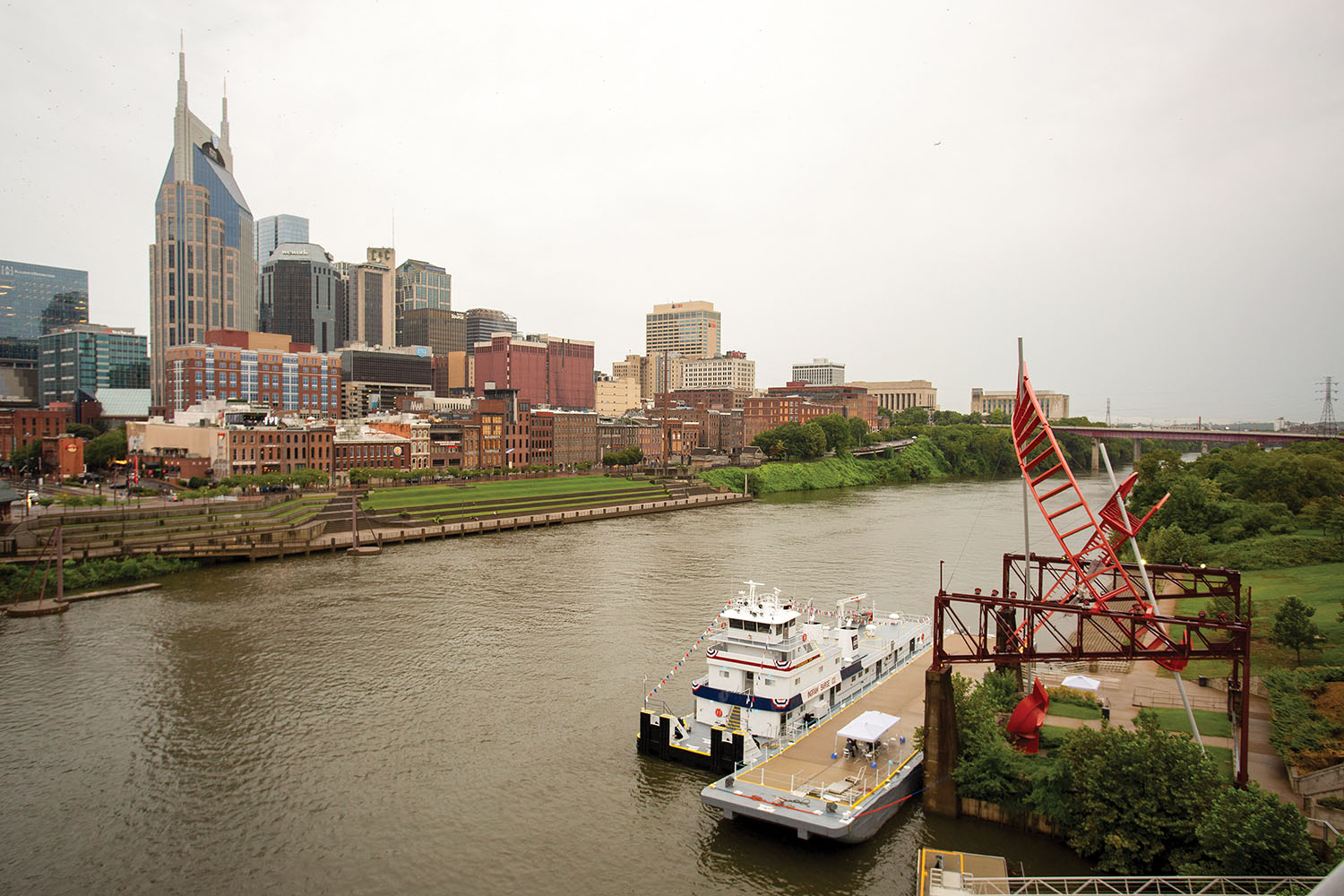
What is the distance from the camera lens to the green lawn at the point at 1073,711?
27.5 metres

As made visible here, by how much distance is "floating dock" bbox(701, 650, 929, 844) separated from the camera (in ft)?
73.7

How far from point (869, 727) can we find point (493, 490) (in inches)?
3057

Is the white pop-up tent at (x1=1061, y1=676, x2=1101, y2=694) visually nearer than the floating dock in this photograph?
No

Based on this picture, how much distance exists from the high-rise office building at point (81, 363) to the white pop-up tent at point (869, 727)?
20900cm

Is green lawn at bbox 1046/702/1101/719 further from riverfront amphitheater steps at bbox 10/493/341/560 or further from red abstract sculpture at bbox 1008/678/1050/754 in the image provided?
riverfront amphitheater steps at bbox 10/493/341/560

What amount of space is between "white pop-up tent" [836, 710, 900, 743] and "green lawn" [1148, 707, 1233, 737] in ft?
26.8

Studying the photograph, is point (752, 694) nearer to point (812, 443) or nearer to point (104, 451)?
point (104, 451)

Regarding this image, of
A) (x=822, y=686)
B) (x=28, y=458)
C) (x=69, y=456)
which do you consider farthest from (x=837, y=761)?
(x=28, y=458)

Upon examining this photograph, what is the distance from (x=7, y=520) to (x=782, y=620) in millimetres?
60481

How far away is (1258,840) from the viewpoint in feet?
56.9

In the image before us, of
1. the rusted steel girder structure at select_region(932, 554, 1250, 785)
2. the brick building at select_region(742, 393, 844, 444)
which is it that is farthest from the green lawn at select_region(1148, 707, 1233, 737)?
the brick building at select_region(742, 393, 844, 444)

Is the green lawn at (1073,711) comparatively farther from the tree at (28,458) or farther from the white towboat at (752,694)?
the tree at (28,458)

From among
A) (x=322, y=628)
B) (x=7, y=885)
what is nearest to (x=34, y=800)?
(x=7, y=885)

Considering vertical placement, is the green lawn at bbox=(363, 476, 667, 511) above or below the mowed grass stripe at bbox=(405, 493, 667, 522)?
above
